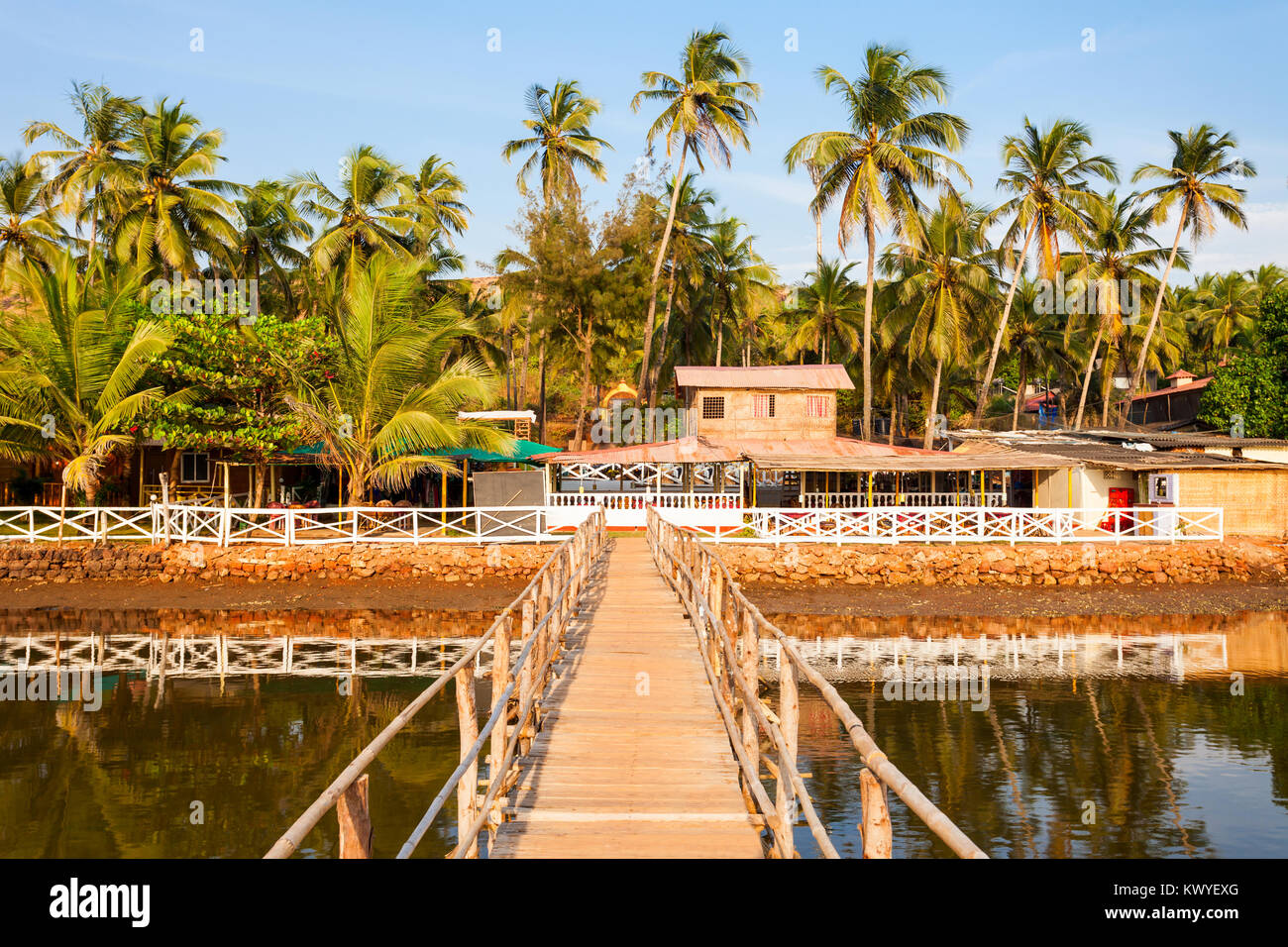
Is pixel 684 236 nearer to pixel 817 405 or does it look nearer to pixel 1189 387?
pixel 817 405

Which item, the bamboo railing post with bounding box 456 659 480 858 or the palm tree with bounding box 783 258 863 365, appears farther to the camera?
the palm tree with bounding box 783 258 863 365

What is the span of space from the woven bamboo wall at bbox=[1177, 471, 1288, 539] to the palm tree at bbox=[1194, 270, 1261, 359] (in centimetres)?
2644

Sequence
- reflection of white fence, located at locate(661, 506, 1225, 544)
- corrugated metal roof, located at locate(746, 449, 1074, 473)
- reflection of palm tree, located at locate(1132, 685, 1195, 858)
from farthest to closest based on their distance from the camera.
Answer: corrugated metal roof, located at locate(746, 449, 1074, 473) < reflection of white fence, located at locate(661, 506, 1225, 544) < reflection of palm tree, located at locate(1132, 685, 1195, 858)

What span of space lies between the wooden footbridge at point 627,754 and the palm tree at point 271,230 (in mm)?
34855

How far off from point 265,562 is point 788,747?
2318 cm

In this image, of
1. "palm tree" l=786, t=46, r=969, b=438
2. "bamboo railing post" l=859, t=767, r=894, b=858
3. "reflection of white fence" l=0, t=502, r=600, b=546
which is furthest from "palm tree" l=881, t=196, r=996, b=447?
"bamboo railing post" l=859, t=767, r=894, b=858

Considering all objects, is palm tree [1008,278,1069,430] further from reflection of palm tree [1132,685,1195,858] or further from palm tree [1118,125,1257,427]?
reflection of palm tree [1132,685,1195,858]

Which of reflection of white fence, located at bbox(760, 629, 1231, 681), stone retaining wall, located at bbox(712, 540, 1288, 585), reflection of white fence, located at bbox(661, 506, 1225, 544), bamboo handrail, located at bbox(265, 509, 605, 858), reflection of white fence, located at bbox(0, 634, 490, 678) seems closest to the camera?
bamboo handrail, located at bbox(265, 509, 605, 858)

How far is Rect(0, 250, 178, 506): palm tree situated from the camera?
1069 inches

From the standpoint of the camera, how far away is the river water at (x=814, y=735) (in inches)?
440

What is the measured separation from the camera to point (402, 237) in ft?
135

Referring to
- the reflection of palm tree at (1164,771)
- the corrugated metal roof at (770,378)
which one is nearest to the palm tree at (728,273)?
the corrugated metal roof at (770,378)

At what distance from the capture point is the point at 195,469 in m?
35.0
